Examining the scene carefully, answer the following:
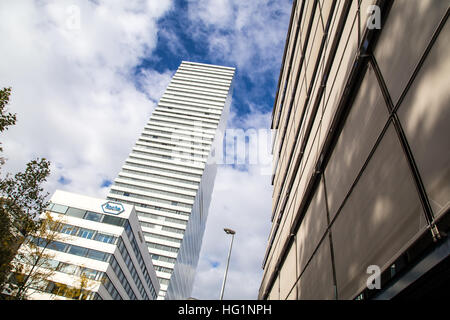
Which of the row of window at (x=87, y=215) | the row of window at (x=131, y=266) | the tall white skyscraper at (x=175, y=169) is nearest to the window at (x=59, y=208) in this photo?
the row of window at (x=87, y=215)

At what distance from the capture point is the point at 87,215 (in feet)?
129

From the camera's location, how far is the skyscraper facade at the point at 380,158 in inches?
115

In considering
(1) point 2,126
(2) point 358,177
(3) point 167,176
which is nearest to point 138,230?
(1) point 2,126

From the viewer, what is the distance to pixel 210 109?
122500 mm

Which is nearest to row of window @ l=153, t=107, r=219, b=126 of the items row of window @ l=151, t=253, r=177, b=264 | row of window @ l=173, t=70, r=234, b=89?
row of window @ l=173, t=70, r=234, b=89

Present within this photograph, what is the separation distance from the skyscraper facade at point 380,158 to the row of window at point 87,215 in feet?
116

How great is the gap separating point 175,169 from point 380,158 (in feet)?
319

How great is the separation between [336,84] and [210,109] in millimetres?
118095

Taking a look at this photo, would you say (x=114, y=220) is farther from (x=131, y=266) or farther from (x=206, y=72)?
(x=206, y=72)

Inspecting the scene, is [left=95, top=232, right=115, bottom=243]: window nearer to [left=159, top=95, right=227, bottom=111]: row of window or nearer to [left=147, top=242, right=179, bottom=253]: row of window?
[left=147, top=242, right=179, bottom=253]: row of window

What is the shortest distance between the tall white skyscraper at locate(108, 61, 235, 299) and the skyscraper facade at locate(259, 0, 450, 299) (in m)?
73.5

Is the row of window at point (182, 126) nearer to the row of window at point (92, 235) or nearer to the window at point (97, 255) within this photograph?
the row of window at point (92, 235)

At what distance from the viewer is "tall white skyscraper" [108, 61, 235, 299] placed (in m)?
81.0

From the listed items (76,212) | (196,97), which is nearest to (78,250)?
(76,212)
